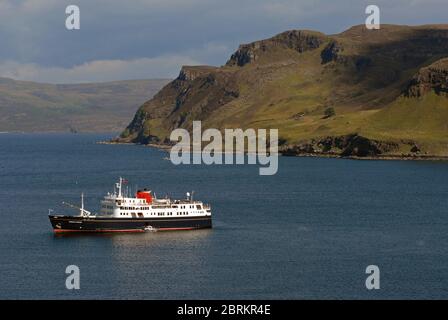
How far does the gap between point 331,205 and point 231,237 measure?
45.4m

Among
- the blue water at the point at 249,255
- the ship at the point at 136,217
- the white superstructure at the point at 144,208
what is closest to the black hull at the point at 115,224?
the ship at the point at 136,217

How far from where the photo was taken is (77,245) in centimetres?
12075

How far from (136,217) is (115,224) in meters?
3.11

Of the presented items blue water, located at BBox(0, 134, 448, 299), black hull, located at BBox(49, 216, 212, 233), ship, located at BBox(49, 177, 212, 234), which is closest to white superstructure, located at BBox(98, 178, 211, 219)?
ship, located at BBox(49, 177, 212, 234)

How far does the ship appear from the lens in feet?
425

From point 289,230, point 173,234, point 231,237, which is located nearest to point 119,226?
point 173,234

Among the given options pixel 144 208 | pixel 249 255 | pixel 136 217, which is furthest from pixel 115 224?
pixel 249 255

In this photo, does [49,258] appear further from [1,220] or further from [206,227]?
[1,220]

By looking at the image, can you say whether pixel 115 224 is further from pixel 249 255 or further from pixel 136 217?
pixel 249 255

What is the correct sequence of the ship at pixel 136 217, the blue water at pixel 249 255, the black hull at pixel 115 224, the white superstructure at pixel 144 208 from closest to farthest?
the blue water at pixel 249 255 → the black hull at pixel 115 224 → the ship at pixel 136 217 → the white superstructure at pixel 144 208

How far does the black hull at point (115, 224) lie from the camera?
129 meters

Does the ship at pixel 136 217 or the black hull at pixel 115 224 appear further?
the ship at pixel 136 217

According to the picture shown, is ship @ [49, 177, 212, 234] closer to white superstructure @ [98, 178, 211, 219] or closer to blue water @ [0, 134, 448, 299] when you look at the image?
white superstructure @ [98, 178, 211, 219]

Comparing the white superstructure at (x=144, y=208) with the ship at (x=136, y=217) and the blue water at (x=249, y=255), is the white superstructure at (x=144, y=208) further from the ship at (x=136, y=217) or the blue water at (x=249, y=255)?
the blue water at (x=249, y=255)
